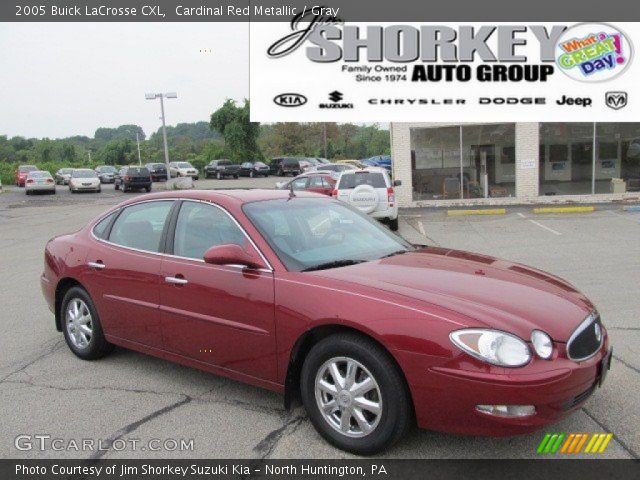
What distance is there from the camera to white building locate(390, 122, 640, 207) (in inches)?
758

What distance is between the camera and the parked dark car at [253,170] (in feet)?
163

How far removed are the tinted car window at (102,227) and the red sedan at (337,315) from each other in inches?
0.6

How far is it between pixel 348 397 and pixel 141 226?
2484 millimetres

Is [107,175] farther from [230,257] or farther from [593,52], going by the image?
[230,257]

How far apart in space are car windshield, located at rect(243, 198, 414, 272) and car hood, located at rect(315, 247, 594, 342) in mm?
201

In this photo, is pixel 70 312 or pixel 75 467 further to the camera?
pixel 70 312

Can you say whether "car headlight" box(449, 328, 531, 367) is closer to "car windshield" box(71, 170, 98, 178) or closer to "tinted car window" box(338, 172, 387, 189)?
"tinted car window" box(338, 172, 387, 189)

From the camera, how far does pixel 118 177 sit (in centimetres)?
3938

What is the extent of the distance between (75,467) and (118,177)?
38.5 meters

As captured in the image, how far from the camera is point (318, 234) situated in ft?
14.3

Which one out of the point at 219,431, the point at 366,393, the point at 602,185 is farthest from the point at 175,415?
the point at 602,185

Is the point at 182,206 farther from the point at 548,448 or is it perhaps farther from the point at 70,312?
the point at 548,448

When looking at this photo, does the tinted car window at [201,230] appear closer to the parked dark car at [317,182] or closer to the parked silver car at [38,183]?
the parked dark car at [317,182]
